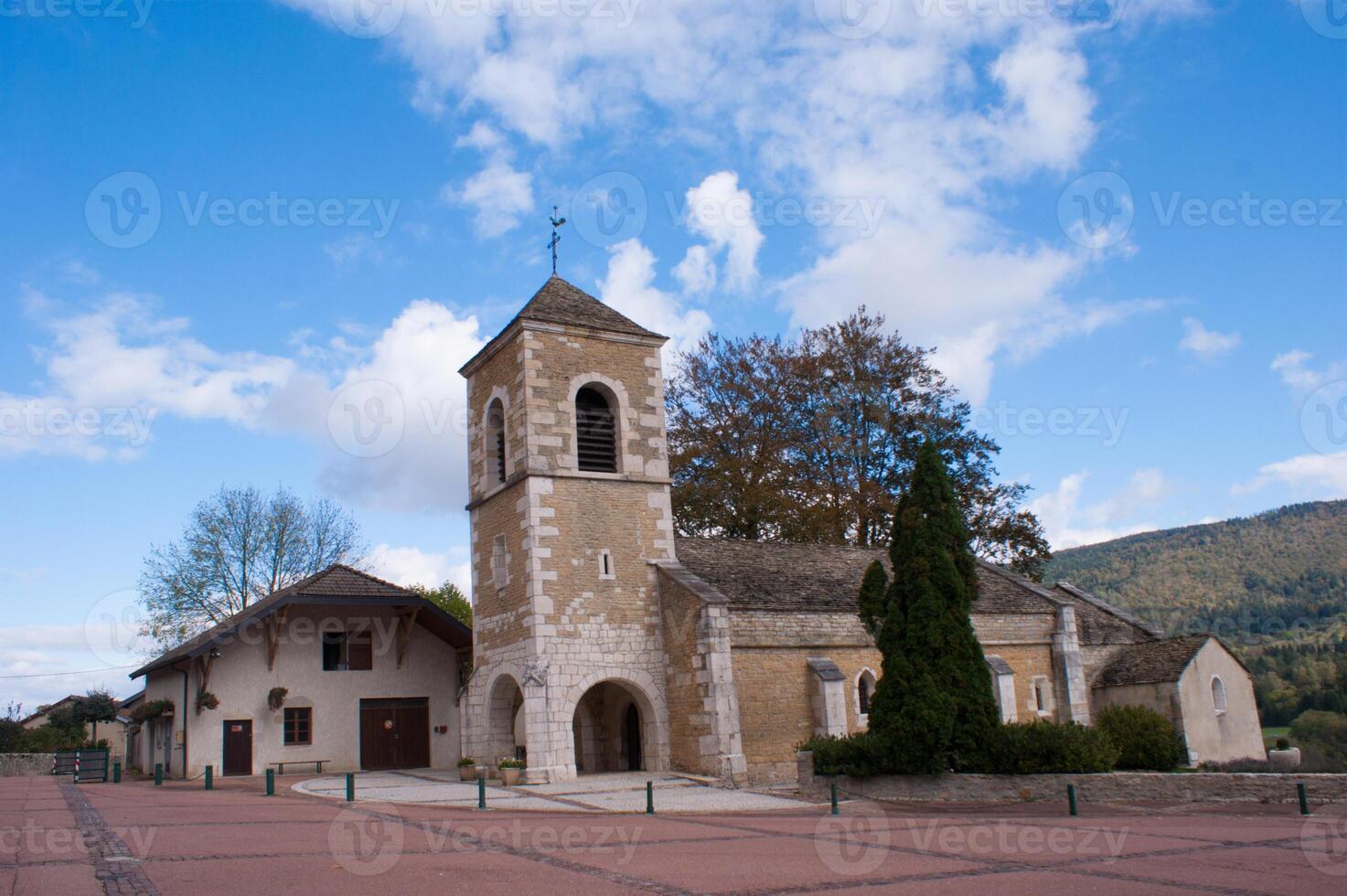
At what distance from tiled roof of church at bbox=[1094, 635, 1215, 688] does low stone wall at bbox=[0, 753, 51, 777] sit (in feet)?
110

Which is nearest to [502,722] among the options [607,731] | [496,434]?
[607,731]

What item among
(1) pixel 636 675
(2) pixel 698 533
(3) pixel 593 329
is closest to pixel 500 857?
(1) pixel 636 675

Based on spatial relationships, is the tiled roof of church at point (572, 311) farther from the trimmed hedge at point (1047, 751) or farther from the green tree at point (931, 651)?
the trimmed hedge at point (1047, 751)

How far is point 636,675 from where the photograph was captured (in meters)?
21.9

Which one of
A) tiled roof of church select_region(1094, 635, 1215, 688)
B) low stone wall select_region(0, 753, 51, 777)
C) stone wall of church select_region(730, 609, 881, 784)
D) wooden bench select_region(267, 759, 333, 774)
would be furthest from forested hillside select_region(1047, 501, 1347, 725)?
low stone wall select_region(0, 753, 51, 777)

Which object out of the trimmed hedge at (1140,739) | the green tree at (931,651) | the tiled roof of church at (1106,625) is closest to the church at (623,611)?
the trimmed hedge at (1140,739)

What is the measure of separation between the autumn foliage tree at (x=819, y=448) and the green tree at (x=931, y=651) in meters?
14.0

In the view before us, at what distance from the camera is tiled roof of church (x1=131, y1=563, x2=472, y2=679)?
25.5 m

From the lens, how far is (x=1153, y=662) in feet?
90.2

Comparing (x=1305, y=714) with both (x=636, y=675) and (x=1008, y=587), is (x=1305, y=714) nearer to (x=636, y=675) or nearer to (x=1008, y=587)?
(x=1008, y=587)

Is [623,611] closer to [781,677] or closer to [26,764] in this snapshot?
[781,677]

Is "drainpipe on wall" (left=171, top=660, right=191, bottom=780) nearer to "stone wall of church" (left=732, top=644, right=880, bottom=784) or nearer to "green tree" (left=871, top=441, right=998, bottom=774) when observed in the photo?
"stone wall of church" (left=732, top=644, right=880, bottom=784)

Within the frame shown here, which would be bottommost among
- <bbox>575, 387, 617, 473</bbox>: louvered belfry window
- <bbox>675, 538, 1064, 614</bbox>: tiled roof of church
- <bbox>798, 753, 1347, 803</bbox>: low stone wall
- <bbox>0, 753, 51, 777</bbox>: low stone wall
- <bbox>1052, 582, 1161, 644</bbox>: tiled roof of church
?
<bbox>798, 753, 1347, 803</bbox>: low stone wall

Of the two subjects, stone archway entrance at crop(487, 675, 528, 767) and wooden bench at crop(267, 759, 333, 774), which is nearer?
stone archway entrance at crop(487, 675, 528, 767)
